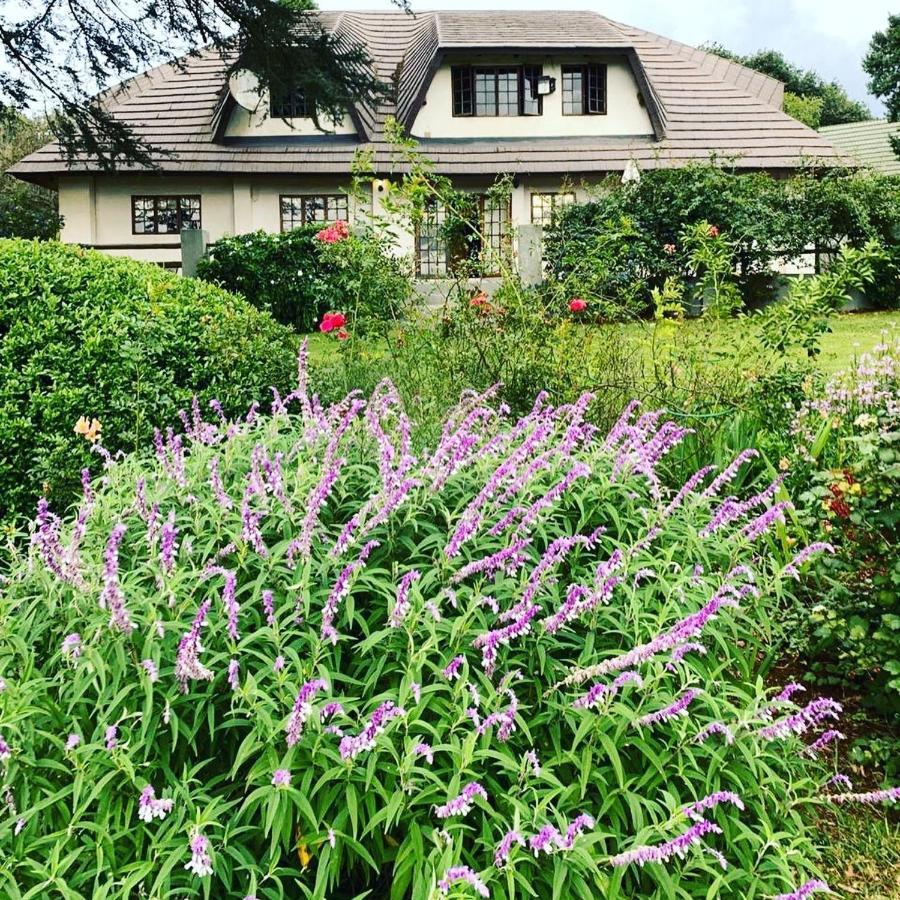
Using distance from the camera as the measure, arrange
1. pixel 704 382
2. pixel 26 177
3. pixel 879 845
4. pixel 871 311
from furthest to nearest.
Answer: pixel 26 177, pixel 871 311, pixel 704 382, pixel 879 845

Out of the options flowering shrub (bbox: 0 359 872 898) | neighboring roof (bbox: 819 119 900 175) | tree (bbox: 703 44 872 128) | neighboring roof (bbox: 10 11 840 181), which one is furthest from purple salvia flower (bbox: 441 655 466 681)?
tree (bbox: 703 44 872 128)

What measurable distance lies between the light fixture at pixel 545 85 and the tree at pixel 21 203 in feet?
39.1

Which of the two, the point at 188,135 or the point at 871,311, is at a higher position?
the point at 188,135

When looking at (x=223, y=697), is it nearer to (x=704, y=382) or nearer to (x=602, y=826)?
(x=602, y=826)

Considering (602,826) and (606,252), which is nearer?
(602,826)

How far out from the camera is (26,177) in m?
21.8

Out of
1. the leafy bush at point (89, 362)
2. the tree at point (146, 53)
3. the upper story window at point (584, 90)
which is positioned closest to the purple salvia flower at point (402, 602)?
the leafy bush at point (89, 362)

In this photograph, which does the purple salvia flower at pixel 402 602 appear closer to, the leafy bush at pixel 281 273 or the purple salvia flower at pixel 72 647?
the purple salvia flower at pixel 72 647

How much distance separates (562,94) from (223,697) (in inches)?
921

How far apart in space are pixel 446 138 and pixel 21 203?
11324mm

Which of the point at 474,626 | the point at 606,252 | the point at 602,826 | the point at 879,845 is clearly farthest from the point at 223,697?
the point at 606,252

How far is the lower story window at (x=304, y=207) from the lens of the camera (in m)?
22.8

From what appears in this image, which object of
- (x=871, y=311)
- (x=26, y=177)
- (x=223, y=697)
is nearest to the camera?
(x=223, y=697)

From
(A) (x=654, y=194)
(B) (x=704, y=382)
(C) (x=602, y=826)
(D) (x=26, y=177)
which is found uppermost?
(D) (x=26, y=177)
